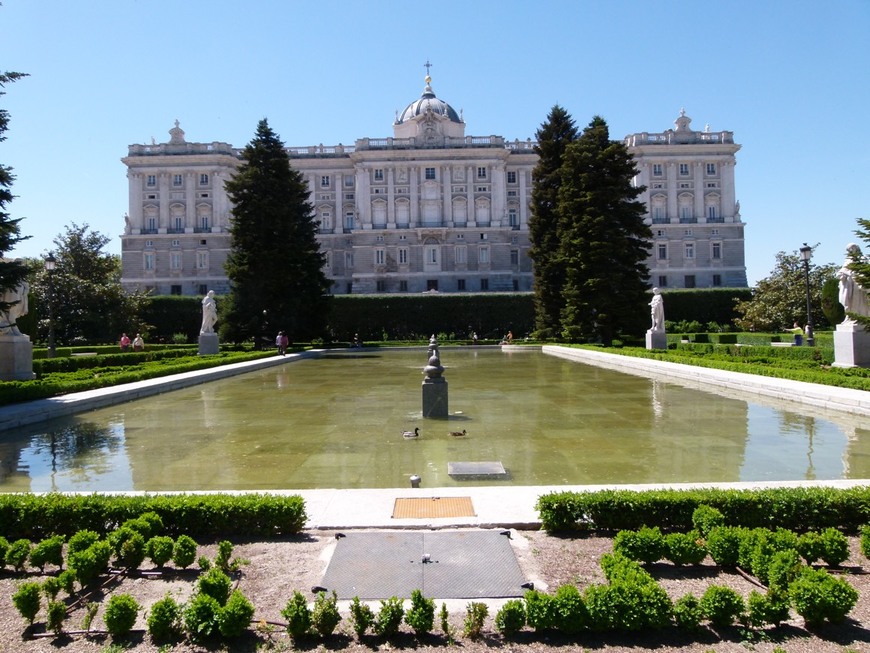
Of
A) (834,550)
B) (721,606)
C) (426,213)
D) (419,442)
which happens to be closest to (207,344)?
(419,442)

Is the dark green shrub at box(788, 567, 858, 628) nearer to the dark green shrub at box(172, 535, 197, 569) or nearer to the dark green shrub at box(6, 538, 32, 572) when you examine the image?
the dark green shrub at box(172, 535, 197, 569)

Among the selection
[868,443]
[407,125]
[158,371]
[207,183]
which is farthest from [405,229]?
[868,443]

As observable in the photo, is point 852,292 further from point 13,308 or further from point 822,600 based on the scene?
point 13,308

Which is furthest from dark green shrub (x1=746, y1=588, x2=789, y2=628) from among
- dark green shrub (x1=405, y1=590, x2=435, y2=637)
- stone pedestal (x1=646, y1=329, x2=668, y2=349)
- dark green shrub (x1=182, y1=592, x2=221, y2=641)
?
stone pedestal (x1=646, y1=329, x2=668, y2=349)

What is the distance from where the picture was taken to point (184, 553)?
4516mm

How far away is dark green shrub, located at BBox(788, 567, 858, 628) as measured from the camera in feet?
11.9

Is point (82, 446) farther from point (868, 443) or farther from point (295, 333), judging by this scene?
point (295, 333)

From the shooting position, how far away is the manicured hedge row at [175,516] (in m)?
5.23

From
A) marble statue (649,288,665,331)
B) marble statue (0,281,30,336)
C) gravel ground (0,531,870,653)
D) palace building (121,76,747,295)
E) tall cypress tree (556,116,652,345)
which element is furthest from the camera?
palace building (121,76,747,295)

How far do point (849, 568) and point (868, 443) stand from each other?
5019mm

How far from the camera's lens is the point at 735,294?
52844 millimetres

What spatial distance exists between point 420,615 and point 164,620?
58.1 inches

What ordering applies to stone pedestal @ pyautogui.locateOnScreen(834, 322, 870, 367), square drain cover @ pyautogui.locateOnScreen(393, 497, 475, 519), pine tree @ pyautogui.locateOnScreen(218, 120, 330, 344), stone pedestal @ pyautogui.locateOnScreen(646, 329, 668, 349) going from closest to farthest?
1. square drain cover @ pyautogui.locateOnScreen(393, 497, 475, 519)
2. stone pedestal @ pyautogui.locateOnScreen(834, 322, 870, 367)
3. stone pedestal @ pyautogui.locateOnScreen(646, 329, 668, 349)
4. pine tree @ pyautogui.locateOnScreen(218, 120, 330, 344)

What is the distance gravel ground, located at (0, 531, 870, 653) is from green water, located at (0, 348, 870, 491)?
2123mm
